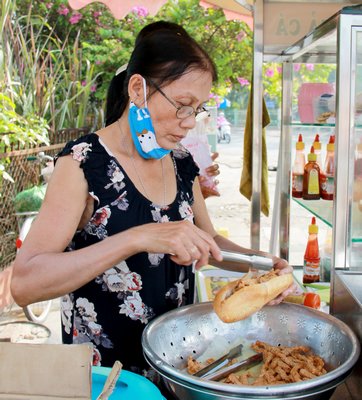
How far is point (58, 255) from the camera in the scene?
4.50 ft

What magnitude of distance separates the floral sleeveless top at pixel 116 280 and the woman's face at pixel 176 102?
18 centimetres

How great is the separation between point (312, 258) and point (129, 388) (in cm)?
178

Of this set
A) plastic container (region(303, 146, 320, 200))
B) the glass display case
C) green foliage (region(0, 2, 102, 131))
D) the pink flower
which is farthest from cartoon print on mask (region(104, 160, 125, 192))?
the pink flower

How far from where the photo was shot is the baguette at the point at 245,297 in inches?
53.5

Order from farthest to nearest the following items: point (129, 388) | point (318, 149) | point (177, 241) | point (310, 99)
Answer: point (310, 99) → point (318, 149) → point (177, 241) → point (129, 388)

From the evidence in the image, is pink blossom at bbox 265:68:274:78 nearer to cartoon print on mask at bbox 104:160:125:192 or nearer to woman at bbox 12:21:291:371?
woman at bbox 12:21:291:371

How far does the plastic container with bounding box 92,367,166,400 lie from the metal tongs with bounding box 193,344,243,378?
265 mm

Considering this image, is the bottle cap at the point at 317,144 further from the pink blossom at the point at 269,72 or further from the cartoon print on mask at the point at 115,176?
the pink blossom at the point at 269,72

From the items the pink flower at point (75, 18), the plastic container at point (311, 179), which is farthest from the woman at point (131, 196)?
the pink flower at point (75, 18)

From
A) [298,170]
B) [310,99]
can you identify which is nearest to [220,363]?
[298,170]

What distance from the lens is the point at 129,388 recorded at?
45.1 inches

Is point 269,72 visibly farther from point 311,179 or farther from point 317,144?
point 311,179

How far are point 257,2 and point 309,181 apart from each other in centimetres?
131

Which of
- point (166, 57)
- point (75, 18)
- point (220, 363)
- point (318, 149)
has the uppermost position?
point (75, 18)
